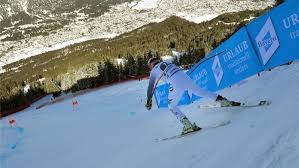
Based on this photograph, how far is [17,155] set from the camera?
1441 centimetres

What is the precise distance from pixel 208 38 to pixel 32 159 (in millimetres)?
96686

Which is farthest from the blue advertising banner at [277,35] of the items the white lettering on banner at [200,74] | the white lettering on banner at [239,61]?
the white lettering on banner at [200,74]

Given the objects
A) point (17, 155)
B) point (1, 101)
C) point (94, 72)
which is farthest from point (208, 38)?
point (17, 155)

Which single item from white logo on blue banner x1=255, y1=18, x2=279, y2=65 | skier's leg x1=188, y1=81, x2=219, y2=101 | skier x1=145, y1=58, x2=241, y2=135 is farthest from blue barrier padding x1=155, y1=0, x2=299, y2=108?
skier's leg x1=188, y1=81, x2=219, y2=101

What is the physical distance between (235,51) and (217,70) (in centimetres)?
122

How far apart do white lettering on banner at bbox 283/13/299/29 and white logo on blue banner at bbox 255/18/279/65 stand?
1.39 feet

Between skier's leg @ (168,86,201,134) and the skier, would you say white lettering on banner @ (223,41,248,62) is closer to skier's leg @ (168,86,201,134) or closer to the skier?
the skier

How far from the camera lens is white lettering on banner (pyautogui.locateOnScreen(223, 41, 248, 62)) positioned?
38.6 ft

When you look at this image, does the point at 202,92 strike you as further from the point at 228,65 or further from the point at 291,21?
the point at 228,65

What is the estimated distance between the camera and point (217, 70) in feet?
43.4

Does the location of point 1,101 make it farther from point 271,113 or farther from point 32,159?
point 271,113

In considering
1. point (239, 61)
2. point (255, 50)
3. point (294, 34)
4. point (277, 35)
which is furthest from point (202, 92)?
point (239, 61)

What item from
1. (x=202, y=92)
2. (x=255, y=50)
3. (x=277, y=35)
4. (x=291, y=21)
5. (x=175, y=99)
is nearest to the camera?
(x=202, y=92)

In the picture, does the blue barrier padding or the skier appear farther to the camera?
the blue barrier padding
